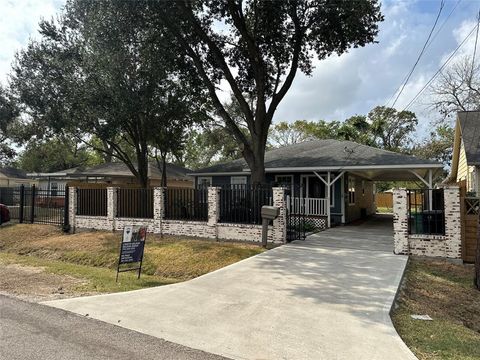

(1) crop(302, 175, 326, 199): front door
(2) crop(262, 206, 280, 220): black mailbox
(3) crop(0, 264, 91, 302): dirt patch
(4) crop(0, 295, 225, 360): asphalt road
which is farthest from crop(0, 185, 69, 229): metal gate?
(4) crop(0, 295, 225, 360): asphalt road

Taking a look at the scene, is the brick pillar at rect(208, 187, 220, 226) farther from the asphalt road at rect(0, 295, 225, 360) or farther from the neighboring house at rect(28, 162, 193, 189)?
the neighboring house at rect(28, 162, 193, 189)

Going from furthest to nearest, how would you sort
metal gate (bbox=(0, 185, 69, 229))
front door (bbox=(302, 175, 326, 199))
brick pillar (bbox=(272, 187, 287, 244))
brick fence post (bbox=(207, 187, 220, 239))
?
1. front door (bbox=(302, 175, 326, 199))
2. metal gate (bbox=(0, 185, 69, 229))
3. brick fence post (bbox=(207, 187, 220, 239))
4. brick pillar (bbox=(272, 187, 287, 244))

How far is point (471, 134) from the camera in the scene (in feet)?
52.1

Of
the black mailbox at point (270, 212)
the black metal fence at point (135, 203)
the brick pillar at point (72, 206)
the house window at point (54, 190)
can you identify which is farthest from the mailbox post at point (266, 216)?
the house window at point (54, 190)

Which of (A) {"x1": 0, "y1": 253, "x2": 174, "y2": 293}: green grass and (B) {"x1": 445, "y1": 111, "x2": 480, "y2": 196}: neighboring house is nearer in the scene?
(A) {"x1": 0, "y1": 253, "x2": 174, "y2": 293}: green grass

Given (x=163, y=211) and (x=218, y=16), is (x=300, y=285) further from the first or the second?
(x=218, y=16)

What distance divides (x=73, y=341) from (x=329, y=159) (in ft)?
47.9

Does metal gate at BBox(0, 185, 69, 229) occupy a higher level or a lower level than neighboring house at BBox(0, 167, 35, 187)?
lower

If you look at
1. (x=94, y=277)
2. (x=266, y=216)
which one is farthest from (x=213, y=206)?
(x=94, y=277)

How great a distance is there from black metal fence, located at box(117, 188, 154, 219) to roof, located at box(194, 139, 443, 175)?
6.02 m

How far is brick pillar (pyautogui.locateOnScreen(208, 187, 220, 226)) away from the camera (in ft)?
41.3

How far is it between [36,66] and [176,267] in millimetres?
15643

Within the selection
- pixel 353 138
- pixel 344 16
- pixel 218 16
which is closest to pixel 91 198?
pixel 218 16

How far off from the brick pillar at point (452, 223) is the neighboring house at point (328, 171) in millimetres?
5658
